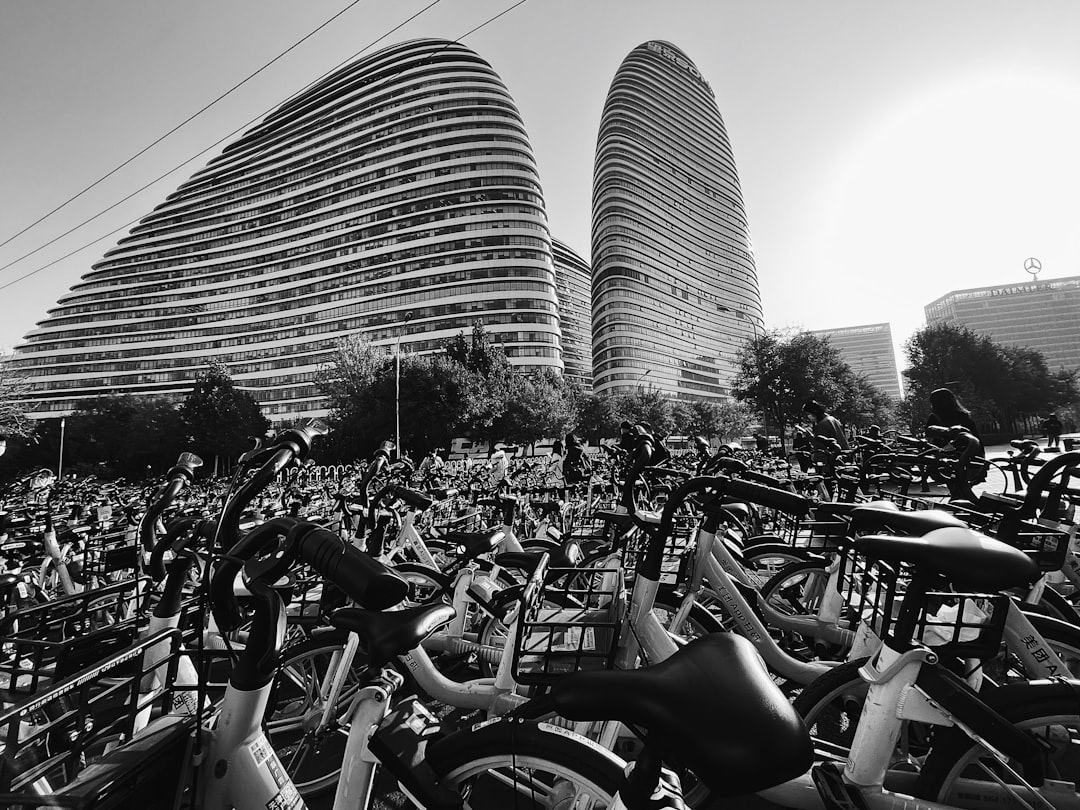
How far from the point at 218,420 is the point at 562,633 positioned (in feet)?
166

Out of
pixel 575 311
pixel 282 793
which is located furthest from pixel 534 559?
pixel 575 311

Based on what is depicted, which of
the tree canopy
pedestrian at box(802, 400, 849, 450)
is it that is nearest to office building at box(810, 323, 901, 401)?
the tree canopy

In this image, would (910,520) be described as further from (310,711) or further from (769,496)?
(310,711)

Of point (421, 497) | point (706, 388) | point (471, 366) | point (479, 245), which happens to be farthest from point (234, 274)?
point (421, 497)

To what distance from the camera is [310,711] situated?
253 centimetres

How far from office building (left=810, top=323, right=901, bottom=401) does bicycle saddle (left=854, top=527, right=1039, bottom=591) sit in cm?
19467

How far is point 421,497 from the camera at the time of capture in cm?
400

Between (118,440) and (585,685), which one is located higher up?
(585,685)

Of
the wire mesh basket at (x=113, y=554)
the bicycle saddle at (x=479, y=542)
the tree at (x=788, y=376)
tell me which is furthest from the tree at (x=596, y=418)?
the bicycle saddle at (x=479, y=542)

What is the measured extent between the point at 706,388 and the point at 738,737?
11560cm

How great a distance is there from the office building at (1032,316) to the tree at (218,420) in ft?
392

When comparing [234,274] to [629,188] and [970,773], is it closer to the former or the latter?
[629,188]

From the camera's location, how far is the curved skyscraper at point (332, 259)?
7838cm

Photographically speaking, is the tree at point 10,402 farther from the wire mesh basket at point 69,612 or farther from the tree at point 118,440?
the wire mesh basket at point 69,612
